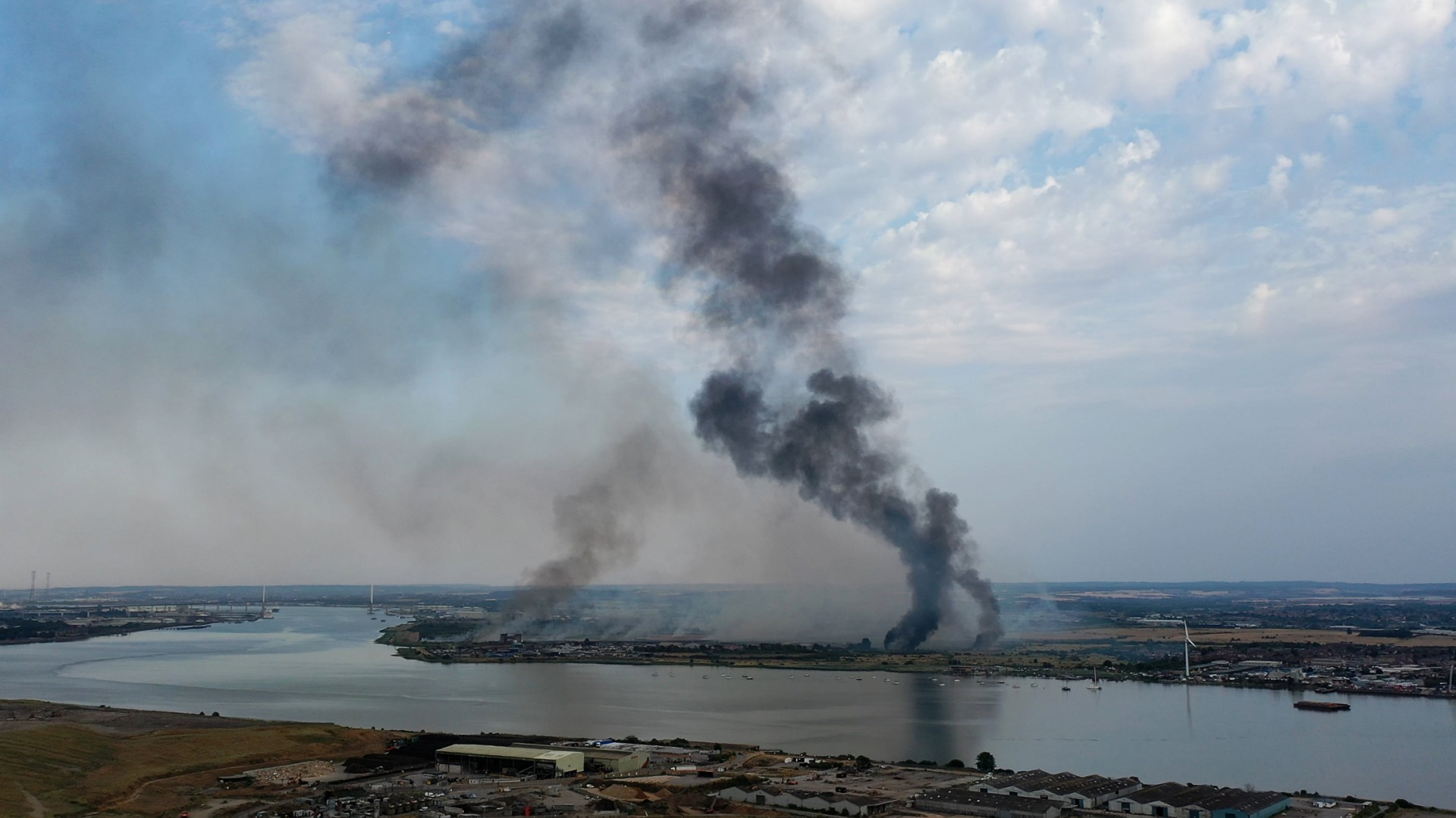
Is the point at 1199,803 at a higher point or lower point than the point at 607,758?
higher

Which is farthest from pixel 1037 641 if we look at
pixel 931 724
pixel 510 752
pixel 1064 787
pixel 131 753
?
pixel 131 753

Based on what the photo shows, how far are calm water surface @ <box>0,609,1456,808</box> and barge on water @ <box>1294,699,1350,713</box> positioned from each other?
480 mm

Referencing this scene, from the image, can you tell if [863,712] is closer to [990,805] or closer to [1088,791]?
[1088,791]

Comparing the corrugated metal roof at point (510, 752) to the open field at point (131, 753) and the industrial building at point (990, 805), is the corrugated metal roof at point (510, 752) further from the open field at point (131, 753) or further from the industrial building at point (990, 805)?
the industrial building at point (990, 805)

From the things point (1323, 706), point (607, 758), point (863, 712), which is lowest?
point (1323, 706)

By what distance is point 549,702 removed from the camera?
34.8 m

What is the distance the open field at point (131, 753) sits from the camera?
1894 centimetres

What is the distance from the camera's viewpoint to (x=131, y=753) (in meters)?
23.1

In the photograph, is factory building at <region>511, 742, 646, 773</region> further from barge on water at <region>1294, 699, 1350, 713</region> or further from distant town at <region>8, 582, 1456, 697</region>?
barge on water at <region>1294, 699, 1350, 713</region>

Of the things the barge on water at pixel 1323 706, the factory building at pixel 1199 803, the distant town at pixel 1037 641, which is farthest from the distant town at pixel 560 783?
the distant town at pixel 1037 641

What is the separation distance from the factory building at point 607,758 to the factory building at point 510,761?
290mm

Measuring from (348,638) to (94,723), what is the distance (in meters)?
41.5

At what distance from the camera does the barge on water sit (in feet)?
105

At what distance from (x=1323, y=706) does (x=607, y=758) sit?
22425mm
